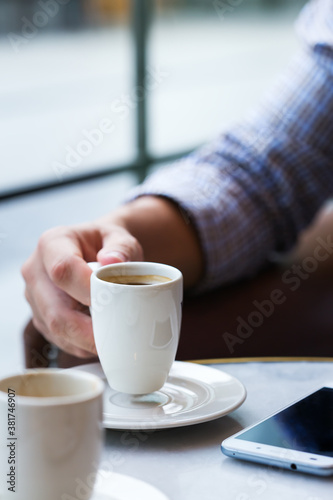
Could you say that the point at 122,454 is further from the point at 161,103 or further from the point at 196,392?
the point at 161,103

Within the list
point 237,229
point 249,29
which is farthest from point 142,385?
point 249,29

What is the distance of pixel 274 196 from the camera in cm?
107

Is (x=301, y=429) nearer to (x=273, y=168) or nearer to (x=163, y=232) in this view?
(x=163, y=232)

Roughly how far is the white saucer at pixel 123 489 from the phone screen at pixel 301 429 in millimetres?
97

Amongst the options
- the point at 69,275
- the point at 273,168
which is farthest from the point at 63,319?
the point at 273,168

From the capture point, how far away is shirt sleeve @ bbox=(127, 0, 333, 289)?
0.99 m

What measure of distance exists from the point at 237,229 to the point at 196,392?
423 mm

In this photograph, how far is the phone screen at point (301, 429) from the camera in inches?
20.4

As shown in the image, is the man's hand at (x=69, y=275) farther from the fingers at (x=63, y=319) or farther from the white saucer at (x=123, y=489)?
the white saucer at (x=123, y=489)

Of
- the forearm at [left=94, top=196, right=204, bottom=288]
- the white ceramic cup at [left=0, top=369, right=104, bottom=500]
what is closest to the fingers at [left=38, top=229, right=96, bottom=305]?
the forearm at [left=94, top=196, right=204, bottom=288]

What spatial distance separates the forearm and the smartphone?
0.34 meters

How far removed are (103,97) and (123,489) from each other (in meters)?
4.97

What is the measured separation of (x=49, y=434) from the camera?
1.23ft

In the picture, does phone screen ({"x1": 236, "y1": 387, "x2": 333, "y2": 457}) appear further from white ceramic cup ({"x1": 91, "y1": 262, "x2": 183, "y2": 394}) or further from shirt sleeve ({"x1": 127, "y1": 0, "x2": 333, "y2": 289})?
shirt sleeve ({"x1": 127, "y1": 0, "x2": 333, "y2": 289})
